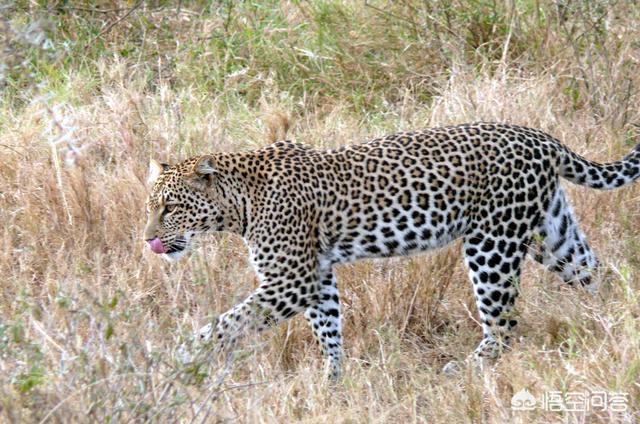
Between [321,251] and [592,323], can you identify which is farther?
[321,251]

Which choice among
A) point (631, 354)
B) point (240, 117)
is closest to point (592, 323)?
point (631, 354)

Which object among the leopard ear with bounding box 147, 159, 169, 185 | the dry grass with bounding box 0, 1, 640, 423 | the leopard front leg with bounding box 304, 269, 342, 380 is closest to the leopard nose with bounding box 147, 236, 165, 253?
the dry grass with bounding box 0, 1, 640, 423

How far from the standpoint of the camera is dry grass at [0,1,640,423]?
526 cm

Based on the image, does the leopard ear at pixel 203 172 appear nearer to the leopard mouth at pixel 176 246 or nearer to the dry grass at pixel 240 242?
the leopard mouth at pixel 176 246

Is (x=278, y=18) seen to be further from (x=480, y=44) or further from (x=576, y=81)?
(x=576, y=81)

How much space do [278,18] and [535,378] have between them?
573 centimetres

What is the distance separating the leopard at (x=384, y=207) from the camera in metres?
6.93

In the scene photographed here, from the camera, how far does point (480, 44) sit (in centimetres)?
995

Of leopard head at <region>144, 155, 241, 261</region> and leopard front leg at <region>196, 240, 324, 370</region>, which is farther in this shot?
leopard head at <region>144, 155, 241, 261</region>

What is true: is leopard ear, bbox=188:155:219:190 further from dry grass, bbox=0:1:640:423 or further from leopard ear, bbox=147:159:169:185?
dry grass, bbox=0:1:640:423

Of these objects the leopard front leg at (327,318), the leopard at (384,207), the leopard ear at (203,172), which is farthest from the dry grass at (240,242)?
the leopard ear at (203,172)

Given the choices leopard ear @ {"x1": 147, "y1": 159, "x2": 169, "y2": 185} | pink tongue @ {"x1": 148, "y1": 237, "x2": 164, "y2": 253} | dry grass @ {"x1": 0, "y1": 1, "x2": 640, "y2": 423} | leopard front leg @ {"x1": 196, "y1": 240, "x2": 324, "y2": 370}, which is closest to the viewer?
dry grass @ {"x1": 0, "y1": 1, "x2": 640, "y2": 423}

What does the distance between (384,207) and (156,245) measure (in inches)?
49.0

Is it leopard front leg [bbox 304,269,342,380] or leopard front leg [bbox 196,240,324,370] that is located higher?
leopard front leg [bbox 196,240,324,370]
